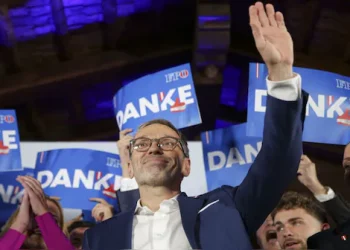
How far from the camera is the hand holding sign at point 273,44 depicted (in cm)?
144

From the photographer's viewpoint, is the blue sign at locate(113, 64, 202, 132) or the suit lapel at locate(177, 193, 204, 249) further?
the blue sign at locate(113, 64, 202, 132)

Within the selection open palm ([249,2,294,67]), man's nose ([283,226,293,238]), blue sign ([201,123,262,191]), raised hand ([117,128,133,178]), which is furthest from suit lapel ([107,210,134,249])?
blue sign ([201,123,262,191])

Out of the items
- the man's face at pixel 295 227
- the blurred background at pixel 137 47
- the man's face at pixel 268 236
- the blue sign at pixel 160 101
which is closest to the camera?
the man's face at pixel 295 227

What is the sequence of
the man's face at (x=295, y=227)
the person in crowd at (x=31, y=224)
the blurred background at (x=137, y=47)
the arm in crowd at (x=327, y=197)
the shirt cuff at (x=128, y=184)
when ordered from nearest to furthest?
the person in crowd at (x=31, y=224)
the shirt cuff at (x=128, y=184)
the arm in crowd at (x=327, y=197)
the man's face at (x=295, y=227)
the blurred background at (x=137, y=47)

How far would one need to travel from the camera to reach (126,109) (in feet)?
9.81

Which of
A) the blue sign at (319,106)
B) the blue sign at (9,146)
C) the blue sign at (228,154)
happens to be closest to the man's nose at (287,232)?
the blue sign at (228,154)

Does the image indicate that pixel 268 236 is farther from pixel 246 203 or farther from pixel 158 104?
pixel 246 203

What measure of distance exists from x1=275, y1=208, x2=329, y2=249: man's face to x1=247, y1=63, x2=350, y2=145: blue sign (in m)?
0.38

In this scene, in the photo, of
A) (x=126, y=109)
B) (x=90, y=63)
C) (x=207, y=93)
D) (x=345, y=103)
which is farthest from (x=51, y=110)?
(x=345, y=103)

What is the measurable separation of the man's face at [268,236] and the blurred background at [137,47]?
1.70m

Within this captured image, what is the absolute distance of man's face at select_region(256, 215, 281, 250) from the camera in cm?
273

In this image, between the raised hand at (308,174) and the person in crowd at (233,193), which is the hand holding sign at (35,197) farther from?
the raised hand at (308,174)

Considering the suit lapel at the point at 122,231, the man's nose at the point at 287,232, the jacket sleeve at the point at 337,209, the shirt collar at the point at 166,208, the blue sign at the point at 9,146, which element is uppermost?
the shirt collar at the point at 166,208

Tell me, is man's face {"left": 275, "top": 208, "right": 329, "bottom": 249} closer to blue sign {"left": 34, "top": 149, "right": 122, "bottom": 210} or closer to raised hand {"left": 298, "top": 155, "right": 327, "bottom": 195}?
raised hand {"left": 298, "top": 155, "right": 327, "bottom": 195}
